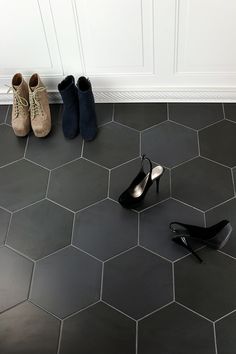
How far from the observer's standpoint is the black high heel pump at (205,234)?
154 centimetres

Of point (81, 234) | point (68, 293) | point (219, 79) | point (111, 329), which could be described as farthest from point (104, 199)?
point (219, 79)

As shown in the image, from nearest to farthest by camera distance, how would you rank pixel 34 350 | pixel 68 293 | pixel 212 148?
pixel 34 350 → pixel 68 293 → pixel 212 148

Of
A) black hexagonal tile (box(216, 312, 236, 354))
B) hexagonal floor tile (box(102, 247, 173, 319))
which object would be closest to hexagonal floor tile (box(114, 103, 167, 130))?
hexagonal floor tile (box(102, 247, 173, 319))

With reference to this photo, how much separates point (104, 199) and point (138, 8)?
823mm

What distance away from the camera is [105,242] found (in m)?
1.63

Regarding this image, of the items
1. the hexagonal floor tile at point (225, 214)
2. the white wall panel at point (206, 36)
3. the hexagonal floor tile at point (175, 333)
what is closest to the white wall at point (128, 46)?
the white wall panel at point (206, 36)

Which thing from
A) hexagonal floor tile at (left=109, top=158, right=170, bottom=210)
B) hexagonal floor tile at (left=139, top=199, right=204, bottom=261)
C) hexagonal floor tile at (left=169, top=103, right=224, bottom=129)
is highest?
hexagonal floor tile at (left=169, top=103, right=224, bottom=129)

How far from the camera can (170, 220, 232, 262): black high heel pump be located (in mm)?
1543

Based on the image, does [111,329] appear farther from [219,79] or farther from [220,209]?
[219,79]

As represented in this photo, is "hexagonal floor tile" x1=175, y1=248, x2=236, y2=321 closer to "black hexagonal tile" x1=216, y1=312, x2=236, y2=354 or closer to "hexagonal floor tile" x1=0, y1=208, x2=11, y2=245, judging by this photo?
"black hexagonal tile" x1=216, y1=312, x2=236, y2=354

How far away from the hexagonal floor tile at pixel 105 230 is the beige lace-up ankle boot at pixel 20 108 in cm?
56

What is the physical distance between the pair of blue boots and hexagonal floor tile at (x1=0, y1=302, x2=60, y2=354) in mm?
848

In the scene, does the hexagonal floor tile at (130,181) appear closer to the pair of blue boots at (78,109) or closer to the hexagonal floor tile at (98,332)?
the pair of blue boots at (78,109)

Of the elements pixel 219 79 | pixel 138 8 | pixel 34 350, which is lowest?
pixel 34 350
